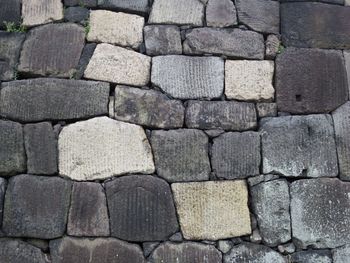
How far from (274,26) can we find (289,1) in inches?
11.3

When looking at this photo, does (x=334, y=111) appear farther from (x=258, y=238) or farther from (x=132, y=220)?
(x=132, y=220)

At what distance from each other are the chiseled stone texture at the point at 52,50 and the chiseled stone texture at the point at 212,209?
1.28m

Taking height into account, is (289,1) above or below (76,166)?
above

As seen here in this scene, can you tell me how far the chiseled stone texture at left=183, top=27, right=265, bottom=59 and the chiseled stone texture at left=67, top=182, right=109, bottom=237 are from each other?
1347mm

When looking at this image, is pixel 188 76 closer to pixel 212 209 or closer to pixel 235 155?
pixel 235 155

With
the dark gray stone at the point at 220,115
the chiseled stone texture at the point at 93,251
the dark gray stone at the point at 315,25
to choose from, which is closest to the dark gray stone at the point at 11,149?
the chiseled stone texture at the point at 93,251

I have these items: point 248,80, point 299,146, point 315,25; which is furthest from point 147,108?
point 315,25

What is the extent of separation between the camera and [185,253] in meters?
3.30

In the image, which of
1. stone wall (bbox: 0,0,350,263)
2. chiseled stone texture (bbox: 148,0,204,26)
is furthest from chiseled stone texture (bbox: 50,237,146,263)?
chiseled stone texture (bbox: 148,0,204,26)

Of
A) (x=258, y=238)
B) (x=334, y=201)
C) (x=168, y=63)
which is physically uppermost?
(x=168, y=63)

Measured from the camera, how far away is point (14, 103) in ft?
11.5

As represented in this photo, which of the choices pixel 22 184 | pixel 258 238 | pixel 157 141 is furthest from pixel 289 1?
pixel 22 184

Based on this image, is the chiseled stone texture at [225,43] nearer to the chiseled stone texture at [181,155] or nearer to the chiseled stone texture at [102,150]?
the chiseled stone texture at [181,155]

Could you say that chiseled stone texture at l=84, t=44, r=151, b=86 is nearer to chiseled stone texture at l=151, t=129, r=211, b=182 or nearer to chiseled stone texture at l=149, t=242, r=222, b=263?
chiseled stone texture at l=151, t=129, r=211, b=182
